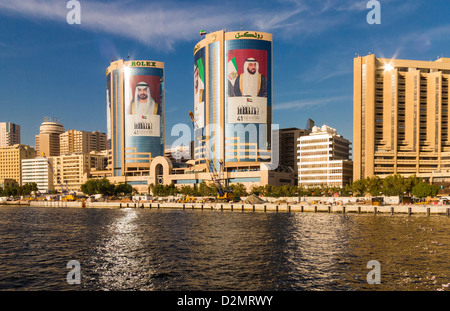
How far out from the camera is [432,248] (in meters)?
62.4

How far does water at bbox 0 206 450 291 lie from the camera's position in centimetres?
4372

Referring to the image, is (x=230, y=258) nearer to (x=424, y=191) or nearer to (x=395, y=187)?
(x=424, y=191)

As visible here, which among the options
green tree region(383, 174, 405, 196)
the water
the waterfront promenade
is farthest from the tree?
the water

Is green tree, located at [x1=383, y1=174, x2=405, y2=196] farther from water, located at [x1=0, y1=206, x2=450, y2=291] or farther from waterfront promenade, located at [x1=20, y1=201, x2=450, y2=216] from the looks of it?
water, located at [x1=0, y1=206, x2=450, y2=291]

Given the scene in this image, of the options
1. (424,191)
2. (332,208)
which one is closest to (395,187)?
(424,191)

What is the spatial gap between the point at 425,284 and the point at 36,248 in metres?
59.8

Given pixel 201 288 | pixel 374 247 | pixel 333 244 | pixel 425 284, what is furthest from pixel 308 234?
pixel 201 288

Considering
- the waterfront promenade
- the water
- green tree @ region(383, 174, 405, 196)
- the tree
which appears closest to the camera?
the water

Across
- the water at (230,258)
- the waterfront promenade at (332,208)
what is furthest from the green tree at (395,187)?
the water at (230,258)

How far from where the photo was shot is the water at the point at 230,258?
1721 inches

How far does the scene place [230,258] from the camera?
5666 centimetres

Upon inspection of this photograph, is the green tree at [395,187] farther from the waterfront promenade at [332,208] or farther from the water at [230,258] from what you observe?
the water at [230,258]

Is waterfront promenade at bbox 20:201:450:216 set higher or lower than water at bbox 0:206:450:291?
lower
